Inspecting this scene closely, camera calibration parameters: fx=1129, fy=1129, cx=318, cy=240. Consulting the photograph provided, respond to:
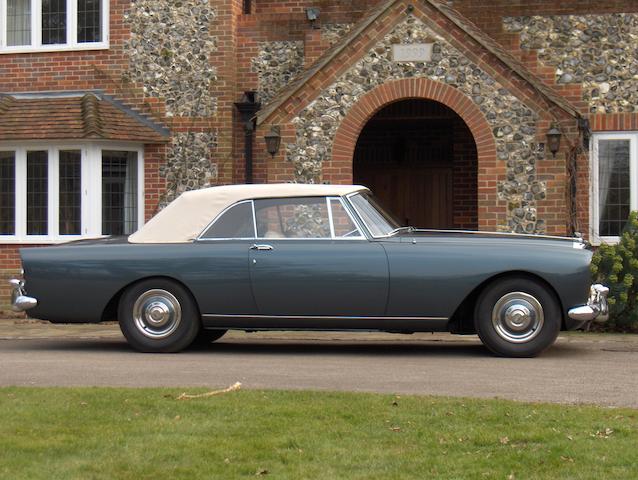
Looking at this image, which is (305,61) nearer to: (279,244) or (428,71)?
(428,71)

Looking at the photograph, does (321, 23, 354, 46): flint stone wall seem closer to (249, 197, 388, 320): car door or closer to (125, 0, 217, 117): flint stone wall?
(125, 0, 217, 117): flint stone wall

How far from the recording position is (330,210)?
34.3 ft

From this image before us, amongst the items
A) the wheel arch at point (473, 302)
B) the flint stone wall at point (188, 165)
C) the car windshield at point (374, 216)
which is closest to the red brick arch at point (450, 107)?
the flint stone wall at point (188, 165)

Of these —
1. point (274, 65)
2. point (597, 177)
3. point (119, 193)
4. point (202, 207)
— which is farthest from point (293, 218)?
point (119, 193)

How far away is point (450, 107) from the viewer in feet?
48.4

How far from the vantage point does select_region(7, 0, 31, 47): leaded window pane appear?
698 inches

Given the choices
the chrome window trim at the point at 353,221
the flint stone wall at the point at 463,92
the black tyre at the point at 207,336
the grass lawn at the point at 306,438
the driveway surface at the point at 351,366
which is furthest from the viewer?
the flint stone wall at the point at 463,92

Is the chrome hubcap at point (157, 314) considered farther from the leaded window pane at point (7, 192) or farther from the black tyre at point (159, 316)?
the leaded window pane at point (7, 192)

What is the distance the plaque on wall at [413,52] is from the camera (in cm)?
1467

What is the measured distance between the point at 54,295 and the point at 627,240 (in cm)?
661

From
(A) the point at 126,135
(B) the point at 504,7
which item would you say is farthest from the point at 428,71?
(A) the point at 126,135

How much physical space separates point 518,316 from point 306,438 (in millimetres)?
4151

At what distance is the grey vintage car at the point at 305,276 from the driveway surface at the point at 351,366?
34 cm

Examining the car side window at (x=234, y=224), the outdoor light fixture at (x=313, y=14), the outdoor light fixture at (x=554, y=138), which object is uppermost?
the outdoor light fixture at (x=313, y=14)
